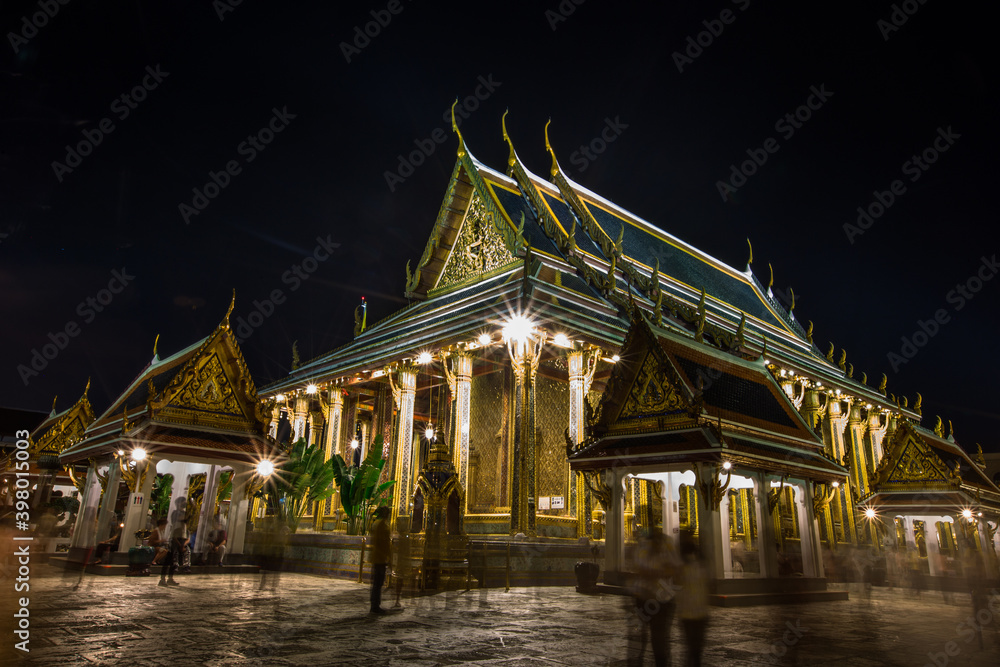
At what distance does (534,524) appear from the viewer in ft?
43.9

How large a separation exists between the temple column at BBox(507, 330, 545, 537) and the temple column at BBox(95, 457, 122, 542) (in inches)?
319

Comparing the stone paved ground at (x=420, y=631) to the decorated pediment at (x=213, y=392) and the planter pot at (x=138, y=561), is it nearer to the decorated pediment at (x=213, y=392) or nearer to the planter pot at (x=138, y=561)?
the planter pot at (x=138, y=561)

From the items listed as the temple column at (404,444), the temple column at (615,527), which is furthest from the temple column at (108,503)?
the temple column at (615,527)

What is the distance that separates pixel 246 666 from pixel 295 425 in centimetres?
1832

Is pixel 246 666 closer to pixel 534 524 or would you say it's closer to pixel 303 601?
pixel 303 601

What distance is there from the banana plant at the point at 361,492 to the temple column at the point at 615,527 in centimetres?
844

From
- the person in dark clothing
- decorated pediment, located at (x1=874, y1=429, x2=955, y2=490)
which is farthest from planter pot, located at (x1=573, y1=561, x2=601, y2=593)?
decorated pediment, located at (x1=874, y1=429, x2=955, y2=490)

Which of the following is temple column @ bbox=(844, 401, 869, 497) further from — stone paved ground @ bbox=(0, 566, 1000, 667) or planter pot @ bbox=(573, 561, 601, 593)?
planter pot @ bbox=(573, 561, 601, 593)

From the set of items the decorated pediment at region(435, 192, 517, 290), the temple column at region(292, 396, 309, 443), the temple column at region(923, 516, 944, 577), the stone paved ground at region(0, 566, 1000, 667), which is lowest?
the stone paved ground at region(0, 566, 1000, 667)

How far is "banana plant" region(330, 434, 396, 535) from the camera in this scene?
16547mm

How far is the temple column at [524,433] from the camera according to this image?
13391 mm

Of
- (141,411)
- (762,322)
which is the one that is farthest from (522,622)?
(762,322)

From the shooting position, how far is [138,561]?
11.6 m

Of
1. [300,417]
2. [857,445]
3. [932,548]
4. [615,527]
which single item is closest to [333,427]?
[300,417]
